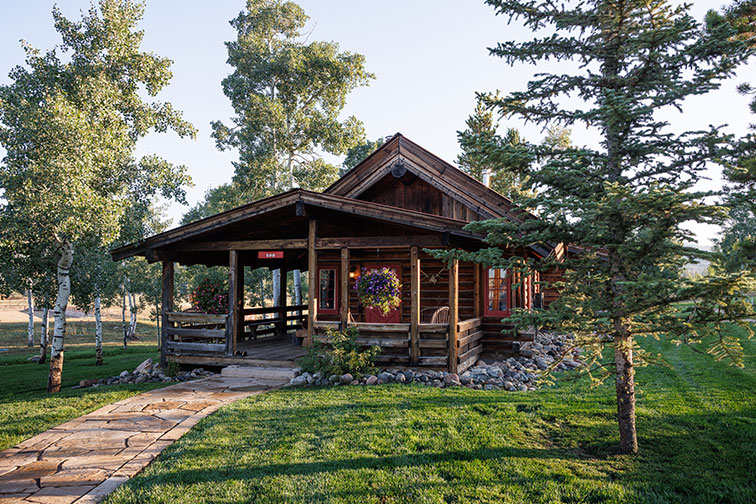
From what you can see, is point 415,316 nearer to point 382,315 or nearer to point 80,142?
point 382,315

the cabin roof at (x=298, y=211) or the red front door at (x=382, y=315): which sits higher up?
the cabin roof at (x=298, y=211)

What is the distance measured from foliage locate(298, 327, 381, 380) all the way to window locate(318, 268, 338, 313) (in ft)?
18.6

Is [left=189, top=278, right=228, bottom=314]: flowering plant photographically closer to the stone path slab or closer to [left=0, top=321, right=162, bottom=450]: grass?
[left=0, top=321, right=162, bottom=450]: grass

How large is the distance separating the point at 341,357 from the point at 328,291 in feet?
22.4

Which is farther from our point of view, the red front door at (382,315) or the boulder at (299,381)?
the red front door at (382,315)

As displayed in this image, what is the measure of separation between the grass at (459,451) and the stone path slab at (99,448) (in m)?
0.37

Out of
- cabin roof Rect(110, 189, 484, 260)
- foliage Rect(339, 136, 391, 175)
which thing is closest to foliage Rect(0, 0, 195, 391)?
cabin roof Rect(110, 189, 484, 260)

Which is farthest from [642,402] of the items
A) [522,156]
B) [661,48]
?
[661,48]

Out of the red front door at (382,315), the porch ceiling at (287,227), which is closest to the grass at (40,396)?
the porch ceiling at (287,227)

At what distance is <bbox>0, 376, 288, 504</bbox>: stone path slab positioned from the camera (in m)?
4.92

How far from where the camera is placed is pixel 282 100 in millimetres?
24312

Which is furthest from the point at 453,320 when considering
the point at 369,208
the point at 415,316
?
the point at 369,208

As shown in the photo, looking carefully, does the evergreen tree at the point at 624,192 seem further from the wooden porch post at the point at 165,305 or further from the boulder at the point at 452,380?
the wooden porch post at the point at 165,305

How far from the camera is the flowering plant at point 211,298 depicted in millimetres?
12395
